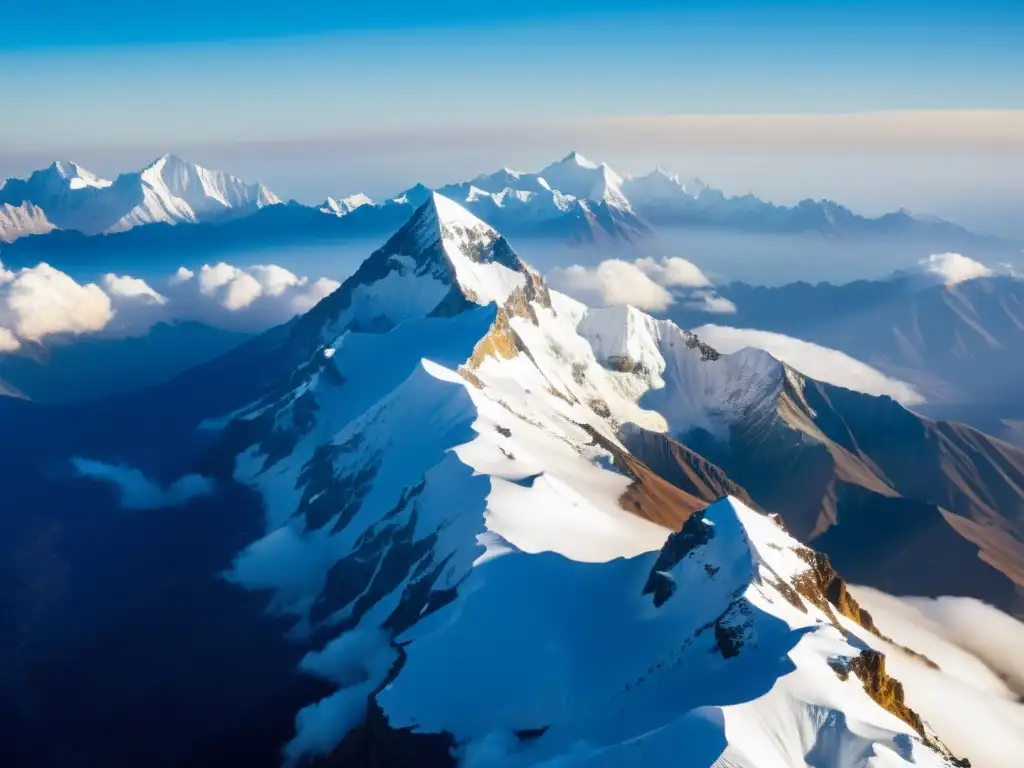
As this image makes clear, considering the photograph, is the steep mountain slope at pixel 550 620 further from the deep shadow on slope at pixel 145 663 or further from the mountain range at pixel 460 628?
the deep shadow on slope at pixel 145 663

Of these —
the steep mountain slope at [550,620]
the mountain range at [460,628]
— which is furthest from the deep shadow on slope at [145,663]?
the steep mountain slope at [550,620]

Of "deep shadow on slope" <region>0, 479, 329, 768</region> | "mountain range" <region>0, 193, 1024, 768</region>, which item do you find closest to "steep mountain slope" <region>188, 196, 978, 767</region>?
"mountain range" <region>0, 193, 1024, 768</region>

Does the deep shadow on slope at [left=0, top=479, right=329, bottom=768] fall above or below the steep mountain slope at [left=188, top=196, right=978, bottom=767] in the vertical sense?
below

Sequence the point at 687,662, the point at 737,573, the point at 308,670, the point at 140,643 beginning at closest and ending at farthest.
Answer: the point at 687,662 → the point at 737,573 → the point at 308,670 → the point at 140,643

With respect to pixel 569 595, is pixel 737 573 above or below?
above

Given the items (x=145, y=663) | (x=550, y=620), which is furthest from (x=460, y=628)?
(x=145, y=663)

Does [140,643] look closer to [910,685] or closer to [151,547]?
[151,547]

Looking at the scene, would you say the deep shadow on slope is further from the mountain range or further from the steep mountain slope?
the steep mountain slope

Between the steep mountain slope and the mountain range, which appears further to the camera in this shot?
the mountain range

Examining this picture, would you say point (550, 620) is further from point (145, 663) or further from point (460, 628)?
point (145, 663)

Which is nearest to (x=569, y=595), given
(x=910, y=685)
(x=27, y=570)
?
(x=910, y=685)

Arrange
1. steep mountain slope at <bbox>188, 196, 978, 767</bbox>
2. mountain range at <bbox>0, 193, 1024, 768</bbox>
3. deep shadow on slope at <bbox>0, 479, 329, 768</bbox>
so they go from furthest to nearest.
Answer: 1. deep shadow on slope at <bbox>0, 479, 329, 768</bbox>
2. mountain range at <bbox>0, 193, 1024, 768</bbox>
3. steep mountain slope at <bbox>188, 196, 978, 767</bbox>
